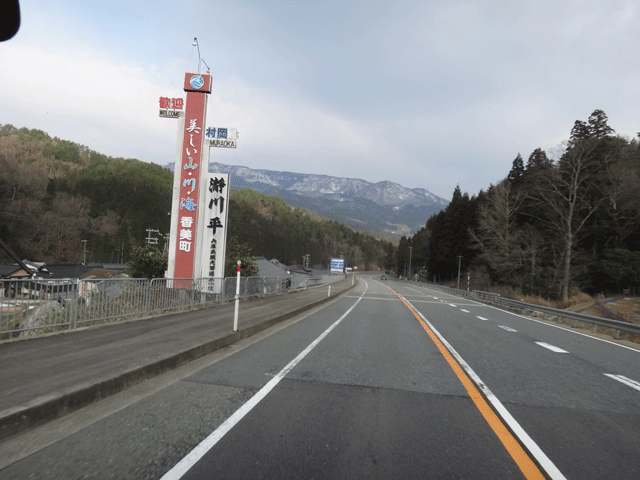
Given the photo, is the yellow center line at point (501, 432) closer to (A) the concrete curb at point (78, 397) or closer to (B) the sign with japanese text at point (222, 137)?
(A) the concrete curb at point (78, 397)

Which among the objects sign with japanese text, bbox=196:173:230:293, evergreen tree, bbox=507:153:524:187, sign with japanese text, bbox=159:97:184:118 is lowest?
sign with japanese text, bbox=196:173:230:293

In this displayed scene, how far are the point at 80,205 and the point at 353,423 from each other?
95.4 meters

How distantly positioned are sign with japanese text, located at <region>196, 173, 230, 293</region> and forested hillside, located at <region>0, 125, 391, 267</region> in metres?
60.7

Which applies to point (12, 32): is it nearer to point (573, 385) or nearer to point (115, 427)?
point (115, 427)

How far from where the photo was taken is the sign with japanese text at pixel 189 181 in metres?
22.2

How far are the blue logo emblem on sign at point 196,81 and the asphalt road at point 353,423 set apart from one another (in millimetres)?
18813

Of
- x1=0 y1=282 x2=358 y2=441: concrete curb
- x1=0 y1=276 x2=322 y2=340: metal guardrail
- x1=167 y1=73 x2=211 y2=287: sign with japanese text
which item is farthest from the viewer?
x1=167 y1=73 x2=211 y2=287: sign with japanese text

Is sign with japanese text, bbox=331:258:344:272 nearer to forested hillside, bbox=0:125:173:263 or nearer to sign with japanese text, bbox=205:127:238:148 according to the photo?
forested hillside, bbox=0:125:173:263

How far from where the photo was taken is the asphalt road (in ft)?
10.3

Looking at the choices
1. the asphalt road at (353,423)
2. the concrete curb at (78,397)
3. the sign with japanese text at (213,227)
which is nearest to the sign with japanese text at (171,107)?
the sign with japanese text at (213,227)

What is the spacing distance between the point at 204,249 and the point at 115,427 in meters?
19.2

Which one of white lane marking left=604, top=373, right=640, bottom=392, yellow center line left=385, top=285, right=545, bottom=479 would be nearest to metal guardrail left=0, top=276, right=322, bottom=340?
yellow center line left=385, top=285, right=545, bottom=479

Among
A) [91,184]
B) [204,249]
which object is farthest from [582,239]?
[91,184]

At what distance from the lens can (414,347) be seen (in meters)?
8.91
